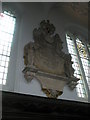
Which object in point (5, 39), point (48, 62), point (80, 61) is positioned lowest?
point (48, 62)

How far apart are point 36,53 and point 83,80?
2312 millimetres

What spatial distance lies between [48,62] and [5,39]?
5.50 feet

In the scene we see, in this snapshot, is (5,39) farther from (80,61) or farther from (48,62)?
(80,61)

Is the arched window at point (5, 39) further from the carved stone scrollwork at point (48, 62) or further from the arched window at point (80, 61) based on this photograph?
the arched window at point (80, 61)

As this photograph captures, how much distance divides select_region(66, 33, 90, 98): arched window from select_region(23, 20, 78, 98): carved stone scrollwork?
76cm

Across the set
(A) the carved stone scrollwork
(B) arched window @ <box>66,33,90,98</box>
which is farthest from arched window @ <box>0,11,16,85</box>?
(B) arched window @ <box>66,33,90,98</box>

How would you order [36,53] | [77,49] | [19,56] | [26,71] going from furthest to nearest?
[77,49] → [36,53] → [19,56] → [26,71]

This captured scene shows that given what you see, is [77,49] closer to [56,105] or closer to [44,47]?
[44,47]

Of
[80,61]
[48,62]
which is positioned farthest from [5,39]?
[80,61]

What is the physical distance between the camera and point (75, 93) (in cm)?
588

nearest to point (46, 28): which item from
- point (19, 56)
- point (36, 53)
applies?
point (36, 53)

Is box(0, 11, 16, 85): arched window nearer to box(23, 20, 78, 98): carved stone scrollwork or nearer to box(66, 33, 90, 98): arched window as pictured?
box(23, 20, 78, 98): carved stone scrollwork

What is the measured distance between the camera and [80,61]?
23.8 ft

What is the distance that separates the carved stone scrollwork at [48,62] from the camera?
5293mm
